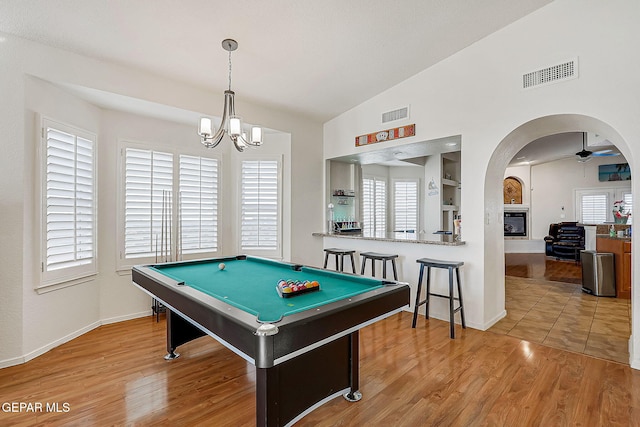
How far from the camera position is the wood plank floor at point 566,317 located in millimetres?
3248

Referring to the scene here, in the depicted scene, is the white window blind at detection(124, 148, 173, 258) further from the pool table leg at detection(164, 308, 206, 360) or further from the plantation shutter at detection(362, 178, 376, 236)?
the plantation shutter at detection(362, 178, 376, 236)

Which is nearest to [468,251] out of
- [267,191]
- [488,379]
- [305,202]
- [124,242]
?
[488,379]

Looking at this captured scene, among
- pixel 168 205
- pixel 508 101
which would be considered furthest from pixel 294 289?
pixel 508 101

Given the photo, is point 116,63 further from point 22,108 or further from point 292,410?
point 292,410

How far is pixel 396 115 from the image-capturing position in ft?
15.0

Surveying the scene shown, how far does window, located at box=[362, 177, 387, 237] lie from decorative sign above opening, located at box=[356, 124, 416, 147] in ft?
9.86

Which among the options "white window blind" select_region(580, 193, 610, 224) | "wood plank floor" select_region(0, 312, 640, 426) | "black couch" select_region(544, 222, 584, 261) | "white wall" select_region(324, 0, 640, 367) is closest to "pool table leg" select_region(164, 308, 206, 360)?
"wood plank floor" select_region(0, 312, 640, 426)

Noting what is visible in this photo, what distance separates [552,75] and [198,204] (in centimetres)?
467

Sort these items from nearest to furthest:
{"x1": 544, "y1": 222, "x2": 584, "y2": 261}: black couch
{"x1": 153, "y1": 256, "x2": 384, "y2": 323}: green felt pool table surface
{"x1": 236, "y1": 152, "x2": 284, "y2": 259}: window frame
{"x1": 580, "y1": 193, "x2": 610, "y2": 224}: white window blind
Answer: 1. {"x1": 153, "y1": 256, "x2": 384, "y2": 323}: green felt pool table surface
2. {"x1": 236, "y1": 152, "x2": 284, "y2": 259}: window frame
3. {"x1": 544, "y1": 222, "x2": 584, "y2": 261}: black couch
4. {"x1": 580, "y1": 193, "x2": 610, "y2": 224}: white window blind

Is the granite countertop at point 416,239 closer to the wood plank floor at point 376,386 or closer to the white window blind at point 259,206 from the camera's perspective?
the white window blind at point 259,206

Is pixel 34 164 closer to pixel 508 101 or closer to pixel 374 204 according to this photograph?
pixel 508 101

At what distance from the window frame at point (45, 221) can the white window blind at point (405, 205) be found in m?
6.87

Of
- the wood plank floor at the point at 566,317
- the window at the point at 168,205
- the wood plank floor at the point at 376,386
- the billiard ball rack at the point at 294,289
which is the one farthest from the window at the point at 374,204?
the billiard ball rack at the point at 294,289

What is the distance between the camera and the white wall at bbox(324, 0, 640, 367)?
9.36 ft
